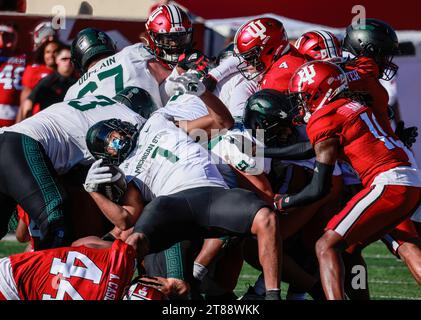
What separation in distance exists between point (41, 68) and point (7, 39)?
0.43m

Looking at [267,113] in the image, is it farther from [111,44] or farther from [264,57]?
[111,44]

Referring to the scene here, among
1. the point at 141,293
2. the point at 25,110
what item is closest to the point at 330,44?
the point at 141,293

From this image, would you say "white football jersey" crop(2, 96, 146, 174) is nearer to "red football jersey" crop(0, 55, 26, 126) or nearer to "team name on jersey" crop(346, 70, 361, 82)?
"team name on jersey" crop(346, 70, 361, 82)

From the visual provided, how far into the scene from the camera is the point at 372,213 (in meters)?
5.42

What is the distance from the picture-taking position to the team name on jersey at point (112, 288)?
4.88 meters

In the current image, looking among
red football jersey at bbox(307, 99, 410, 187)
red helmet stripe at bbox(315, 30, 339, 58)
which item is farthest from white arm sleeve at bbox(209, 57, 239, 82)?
red football jersey at bbox(307, 99, 410, 187)

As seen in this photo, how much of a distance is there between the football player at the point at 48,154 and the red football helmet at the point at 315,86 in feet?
3.19

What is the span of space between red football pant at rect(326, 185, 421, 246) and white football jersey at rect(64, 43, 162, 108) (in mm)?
1625

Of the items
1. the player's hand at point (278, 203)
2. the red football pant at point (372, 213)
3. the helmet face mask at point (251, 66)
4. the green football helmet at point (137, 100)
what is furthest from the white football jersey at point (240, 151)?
the helmet face mask at point (251, 66)

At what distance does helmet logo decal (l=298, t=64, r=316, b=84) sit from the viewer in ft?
18.5

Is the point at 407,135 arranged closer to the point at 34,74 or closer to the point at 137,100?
the point at 137,100

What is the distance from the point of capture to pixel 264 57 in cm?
666

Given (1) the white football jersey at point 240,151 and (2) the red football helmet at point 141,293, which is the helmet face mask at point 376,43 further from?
(2) the red football helmet at point 141,293
